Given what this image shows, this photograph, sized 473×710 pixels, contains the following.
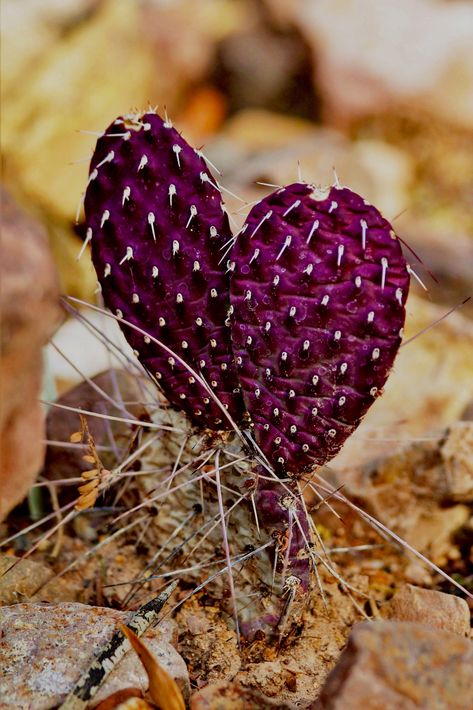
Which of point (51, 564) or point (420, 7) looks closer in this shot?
point (51, 564)

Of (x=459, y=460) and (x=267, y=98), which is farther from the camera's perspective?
(x=267, y=98)

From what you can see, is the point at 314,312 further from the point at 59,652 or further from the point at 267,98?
the point at 267,98

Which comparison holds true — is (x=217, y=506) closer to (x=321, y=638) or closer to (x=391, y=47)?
(x=321, y=638)

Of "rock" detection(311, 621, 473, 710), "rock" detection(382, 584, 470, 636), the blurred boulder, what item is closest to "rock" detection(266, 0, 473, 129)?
the blurred boulder

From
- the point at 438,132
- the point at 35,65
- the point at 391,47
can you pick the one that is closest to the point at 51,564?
the point at 35,65

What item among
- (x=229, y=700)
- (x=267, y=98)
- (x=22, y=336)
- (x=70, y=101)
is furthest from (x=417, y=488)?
(x=267, y=98)

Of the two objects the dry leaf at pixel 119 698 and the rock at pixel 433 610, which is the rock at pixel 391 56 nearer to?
the rock at pixel 433 610

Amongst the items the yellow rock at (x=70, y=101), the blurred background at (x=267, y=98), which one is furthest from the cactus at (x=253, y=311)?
the yellow rock at (x=70, y=101)
